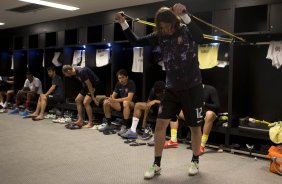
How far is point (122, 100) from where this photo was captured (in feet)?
16.5

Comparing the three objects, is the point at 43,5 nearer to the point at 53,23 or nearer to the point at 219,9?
the point at 53,23

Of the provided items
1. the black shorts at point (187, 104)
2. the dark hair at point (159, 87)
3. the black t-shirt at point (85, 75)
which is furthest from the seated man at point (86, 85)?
the black shorts at point (187, 104)

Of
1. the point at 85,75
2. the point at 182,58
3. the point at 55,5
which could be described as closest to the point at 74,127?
the point at 85,75

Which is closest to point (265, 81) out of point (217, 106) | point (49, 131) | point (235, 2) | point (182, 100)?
point (217, 106)

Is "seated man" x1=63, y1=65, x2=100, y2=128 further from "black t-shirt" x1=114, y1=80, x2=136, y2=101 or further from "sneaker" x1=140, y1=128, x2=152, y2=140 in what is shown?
"sneaker" x1=140, y1=128, x2=152, y2=140

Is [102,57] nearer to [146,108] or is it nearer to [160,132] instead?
[146,108]

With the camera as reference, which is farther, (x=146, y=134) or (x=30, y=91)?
(x=30, y=91)

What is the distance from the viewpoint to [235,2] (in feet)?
13.6

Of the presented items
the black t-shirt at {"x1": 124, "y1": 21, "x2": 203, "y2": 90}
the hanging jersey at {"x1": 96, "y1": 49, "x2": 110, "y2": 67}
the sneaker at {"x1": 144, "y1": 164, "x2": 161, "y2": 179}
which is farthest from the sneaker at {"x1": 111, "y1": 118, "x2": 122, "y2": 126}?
the black t-shirt at {"x1": 124, "y1": 21, "x2": 203, "y2": 90}

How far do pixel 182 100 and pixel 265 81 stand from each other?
2.19 metres

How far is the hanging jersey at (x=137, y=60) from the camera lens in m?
5.51

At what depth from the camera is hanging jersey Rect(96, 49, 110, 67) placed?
6107mm

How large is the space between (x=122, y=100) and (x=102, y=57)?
150 cm

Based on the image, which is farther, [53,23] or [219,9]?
[53,23]
